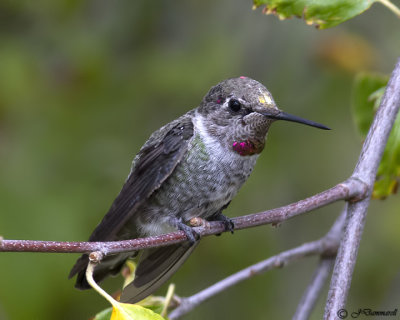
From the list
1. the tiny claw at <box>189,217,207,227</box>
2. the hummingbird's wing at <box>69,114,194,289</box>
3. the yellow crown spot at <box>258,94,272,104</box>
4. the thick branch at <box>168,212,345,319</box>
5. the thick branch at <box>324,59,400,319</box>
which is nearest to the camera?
the thick branch at <box>324,59,400,319</box>

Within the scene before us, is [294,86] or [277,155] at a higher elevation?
[294,86]

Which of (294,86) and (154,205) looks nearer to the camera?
(154,205)

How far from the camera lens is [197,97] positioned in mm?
4590

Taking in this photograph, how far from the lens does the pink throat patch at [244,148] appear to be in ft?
9.07

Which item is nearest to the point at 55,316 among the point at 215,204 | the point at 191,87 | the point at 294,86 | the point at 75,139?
the point at 75,139

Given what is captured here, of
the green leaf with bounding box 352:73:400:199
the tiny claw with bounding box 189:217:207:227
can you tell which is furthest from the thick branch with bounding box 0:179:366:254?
the green leaf with bounding box 352:73:400:199

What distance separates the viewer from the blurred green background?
4312 mm

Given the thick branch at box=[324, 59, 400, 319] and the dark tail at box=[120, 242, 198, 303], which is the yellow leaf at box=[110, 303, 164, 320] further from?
the dark tail at box=[120, 242, 198, 303]

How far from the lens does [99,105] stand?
4.55 m

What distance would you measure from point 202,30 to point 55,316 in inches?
96.1

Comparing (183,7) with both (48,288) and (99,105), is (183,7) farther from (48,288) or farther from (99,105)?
(48,288)

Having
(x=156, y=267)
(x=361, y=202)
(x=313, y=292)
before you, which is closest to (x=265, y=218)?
(x=361, y=202)

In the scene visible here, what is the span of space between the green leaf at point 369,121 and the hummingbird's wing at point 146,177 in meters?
0.81

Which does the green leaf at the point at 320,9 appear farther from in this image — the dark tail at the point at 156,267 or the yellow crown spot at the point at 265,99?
the dark tail at the point at 156,267
